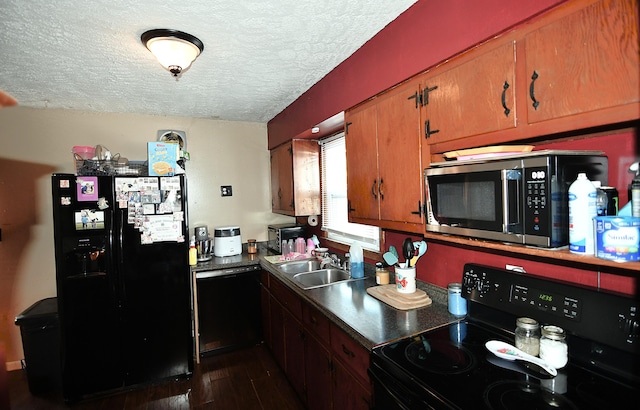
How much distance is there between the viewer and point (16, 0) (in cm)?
137

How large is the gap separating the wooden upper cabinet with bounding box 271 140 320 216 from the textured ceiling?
527 millimetres

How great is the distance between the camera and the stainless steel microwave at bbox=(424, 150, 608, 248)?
0.94 metres

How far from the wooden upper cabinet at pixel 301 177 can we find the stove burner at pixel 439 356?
196 cm

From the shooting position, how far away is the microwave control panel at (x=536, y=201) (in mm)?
942

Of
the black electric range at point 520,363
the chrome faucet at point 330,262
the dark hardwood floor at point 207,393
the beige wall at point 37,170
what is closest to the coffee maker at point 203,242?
the beige wall at point 37,170

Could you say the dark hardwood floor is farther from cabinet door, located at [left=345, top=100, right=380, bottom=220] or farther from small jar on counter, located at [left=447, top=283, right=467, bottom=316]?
cabinet door, located at [left=345, top=100, right=380, bottom=220]

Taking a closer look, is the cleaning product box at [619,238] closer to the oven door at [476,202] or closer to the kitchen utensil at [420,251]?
the oven door at [476,202]

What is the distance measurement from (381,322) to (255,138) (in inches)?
112

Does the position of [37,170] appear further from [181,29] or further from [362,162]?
[362,162]

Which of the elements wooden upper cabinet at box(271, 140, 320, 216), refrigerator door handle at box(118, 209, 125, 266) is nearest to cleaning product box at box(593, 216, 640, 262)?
wooden upper cabinet at box(271, 140, 320, 216)

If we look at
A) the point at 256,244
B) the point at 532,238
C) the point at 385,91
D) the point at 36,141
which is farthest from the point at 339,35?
the point at 36,141

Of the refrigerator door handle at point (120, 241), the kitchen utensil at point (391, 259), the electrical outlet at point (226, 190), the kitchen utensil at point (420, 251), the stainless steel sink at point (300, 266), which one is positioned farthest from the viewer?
the electrical outlet at point (226, 190)

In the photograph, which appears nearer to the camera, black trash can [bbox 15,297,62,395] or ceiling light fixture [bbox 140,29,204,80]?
ceiling light fixture [bbox 140,29,204,80]

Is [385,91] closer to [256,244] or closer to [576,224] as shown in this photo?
[576,224]
